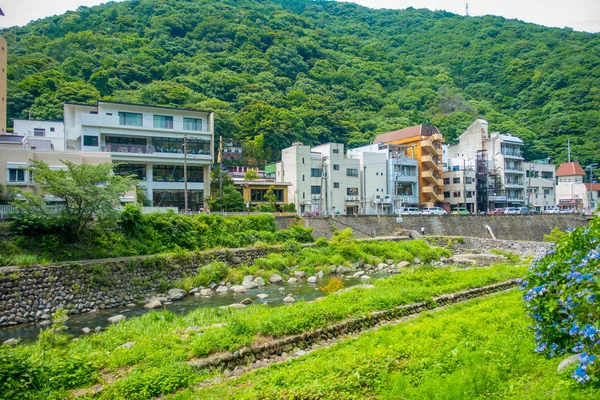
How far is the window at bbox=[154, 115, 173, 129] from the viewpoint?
129 ft

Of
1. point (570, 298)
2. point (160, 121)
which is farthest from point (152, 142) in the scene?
point (570, 298)

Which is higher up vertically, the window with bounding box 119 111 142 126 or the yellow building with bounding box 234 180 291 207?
the window with bounding box 119 111 142 126

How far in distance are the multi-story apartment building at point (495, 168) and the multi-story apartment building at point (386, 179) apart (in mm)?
10812

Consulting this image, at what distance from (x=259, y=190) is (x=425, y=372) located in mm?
40785

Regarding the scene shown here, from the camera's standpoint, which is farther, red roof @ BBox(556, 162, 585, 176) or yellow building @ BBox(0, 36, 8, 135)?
red roof @ BBox(556, 162, 585, 176)

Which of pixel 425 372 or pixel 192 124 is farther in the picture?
pixel 192 124

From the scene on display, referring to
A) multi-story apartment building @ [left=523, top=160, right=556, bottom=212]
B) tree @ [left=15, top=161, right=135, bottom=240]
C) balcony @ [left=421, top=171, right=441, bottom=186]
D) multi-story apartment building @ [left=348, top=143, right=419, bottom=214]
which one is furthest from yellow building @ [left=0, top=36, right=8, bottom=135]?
multi-story apartment building @ [left=523, top=160, right=556, bottom=212]

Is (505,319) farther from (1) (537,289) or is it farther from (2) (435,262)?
(2) (435,262)

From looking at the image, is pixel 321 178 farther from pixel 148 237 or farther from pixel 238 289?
pixel 238 289

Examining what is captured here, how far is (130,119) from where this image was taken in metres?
38.2

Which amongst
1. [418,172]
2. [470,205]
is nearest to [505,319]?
Result: [418,172]

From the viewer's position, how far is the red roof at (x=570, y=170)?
71750 mm

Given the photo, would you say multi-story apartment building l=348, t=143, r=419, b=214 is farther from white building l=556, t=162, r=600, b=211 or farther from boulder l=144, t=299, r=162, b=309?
boulder l=144, t=299, r=162, b=309

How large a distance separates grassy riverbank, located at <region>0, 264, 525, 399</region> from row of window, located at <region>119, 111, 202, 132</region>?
29.2 m
